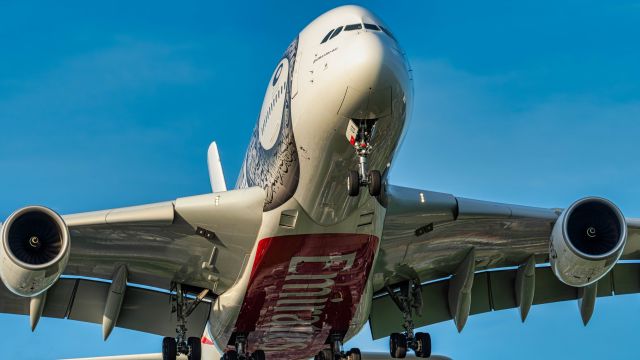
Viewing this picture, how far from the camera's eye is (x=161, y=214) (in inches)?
798

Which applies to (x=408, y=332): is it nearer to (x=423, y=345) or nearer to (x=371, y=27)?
(x=423, y=345)

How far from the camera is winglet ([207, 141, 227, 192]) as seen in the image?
30156 millimetres

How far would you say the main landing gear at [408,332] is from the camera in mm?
23453

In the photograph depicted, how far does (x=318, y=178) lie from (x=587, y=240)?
5866 millimetres

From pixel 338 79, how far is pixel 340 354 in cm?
744

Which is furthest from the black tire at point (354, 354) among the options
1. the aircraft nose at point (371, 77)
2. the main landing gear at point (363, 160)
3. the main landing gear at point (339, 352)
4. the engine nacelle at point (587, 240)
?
the aircraft nose at point (371, 77)

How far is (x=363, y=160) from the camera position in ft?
58.5

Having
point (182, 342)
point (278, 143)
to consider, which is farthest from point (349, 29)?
point (182, 342)

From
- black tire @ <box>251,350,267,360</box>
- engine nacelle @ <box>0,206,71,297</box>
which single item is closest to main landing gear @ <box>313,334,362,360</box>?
black tire @ <box>251,350,267,360</box>

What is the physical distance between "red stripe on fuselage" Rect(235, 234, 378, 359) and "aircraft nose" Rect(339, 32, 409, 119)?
2.89m

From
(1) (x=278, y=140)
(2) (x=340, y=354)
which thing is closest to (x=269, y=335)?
(2) (x=340, y=354)

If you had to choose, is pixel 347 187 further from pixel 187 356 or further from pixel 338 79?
pixel 187 356

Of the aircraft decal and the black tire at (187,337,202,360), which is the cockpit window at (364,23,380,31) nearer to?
the aircraft decal

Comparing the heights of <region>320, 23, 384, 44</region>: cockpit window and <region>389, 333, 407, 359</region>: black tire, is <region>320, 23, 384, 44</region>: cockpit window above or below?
above
